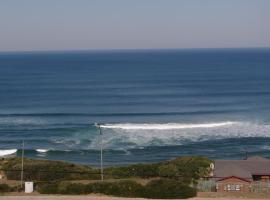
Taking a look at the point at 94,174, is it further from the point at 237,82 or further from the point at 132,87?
the point at 237,82

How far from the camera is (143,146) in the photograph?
5581cm

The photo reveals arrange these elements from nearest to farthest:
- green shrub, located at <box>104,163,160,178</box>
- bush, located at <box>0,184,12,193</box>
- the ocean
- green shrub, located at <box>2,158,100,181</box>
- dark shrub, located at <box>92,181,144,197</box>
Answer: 1. dark shrub, located at <box>92,181,144,197</box>
2. bush, located at <box>0,184,12,193</box>
3. green shrub, located at <box>2,158,100,181</box>
4. green shrub, located at <box>104,163,160,178</box>
5. the ocean

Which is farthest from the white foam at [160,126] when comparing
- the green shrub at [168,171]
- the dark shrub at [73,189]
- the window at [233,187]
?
the dark shrub at [73,189]

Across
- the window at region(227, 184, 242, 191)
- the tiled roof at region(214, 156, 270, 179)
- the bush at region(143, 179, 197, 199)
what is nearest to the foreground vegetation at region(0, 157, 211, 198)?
the bush at region(143, 179, 197, 199)

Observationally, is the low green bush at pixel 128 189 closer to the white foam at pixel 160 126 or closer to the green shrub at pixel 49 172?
the green shrub at pixel 49 172

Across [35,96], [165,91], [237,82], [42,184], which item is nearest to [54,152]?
[42,184]

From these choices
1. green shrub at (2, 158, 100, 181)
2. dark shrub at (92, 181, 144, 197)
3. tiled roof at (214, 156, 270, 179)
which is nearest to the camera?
dark shrub at (92, 181, 144, 197)

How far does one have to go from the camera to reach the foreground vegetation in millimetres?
31562

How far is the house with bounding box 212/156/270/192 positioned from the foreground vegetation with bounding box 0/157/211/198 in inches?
55.3

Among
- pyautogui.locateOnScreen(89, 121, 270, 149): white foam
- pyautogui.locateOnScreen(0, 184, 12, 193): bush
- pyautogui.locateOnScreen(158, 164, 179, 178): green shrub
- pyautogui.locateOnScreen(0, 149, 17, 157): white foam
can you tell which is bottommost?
pyautogui.locateOnScreen(0, 184, 12, 193): bush

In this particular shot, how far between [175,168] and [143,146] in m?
15.9

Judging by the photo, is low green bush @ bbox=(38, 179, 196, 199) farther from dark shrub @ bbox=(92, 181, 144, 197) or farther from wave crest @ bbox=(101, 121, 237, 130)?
wave crest @ bbox=(101, 121, 237, 130)

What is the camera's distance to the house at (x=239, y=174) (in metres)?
34.4

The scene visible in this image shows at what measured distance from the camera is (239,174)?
35719 millimetres
